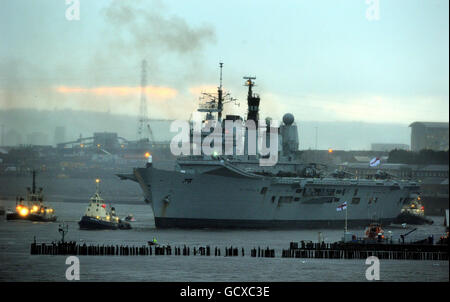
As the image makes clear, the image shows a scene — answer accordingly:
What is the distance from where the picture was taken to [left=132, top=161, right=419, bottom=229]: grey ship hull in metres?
58.3

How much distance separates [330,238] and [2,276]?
2447cm

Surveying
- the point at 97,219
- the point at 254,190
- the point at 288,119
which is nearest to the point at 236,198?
the point at 254,190

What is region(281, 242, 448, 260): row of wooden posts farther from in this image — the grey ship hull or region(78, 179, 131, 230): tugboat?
region(78, 179, 131, 230): tugboat

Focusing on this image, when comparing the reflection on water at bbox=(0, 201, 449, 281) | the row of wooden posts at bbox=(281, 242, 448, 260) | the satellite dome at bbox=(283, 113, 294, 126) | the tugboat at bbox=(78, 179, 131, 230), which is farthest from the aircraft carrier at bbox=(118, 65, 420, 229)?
the row of wooden posts at bbox=(281, 242, 448, 260)

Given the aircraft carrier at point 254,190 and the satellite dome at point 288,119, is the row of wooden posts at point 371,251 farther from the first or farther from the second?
the satellite dome at point 288,119

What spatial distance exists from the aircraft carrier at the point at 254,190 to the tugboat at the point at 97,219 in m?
2.61

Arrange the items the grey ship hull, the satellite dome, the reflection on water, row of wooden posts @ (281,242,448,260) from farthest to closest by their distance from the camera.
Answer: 1. the satellite dome
2. the grey ship hull
3. row of wooden posts @ (281,242,448,260)
4. the reflection on water

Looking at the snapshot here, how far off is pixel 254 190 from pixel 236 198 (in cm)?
142

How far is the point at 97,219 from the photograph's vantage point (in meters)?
61.5

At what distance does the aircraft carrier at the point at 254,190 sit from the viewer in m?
58.4

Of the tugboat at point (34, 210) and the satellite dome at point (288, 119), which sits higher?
the satellite dome at point (288, 119)

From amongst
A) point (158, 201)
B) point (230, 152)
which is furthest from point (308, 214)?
point (158, 201)

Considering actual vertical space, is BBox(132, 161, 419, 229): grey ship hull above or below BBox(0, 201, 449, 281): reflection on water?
above

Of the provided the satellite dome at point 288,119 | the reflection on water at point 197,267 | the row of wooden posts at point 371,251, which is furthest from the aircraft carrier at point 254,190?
the row of wooden posts at point 371,251
